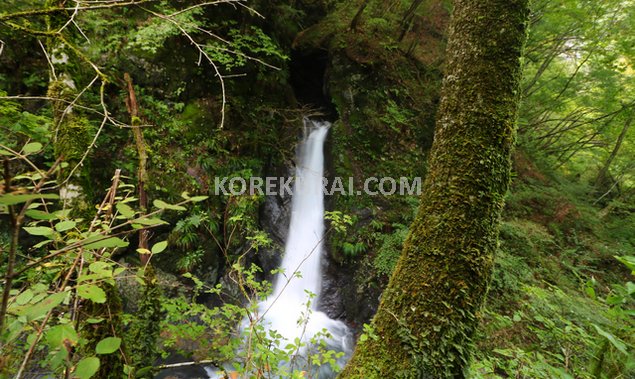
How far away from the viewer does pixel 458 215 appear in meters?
1.55

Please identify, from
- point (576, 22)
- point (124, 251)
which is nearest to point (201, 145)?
point (124, 251)

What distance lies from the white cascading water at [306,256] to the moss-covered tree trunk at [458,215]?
362 centimetres

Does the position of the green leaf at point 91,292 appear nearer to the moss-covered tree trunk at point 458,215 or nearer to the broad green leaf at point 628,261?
the moss-covered tree trunk at point 458,215

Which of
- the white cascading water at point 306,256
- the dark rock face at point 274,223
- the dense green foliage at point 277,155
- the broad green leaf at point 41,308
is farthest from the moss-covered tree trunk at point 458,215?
the dark rock face at point 274,223

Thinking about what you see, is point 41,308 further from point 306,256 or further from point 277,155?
point 277,155

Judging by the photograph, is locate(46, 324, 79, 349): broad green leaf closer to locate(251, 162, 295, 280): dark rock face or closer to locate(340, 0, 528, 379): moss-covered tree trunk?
locate(340, 0, 528, 379): moss-covered tree trunk

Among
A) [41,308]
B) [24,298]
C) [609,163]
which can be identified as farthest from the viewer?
[609,163]

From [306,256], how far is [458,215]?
16.6 ft

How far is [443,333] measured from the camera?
140cm

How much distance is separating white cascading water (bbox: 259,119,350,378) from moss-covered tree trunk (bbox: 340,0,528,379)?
3.62 meters

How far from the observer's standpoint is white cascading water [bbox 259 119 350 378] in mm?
5504

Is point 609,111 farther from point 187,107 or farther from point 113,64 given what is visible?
point 113,64

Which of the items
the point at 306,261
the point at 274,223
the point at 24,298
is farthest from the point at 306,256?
the point at 24,298

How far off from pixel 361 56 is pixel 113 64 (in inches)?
264
